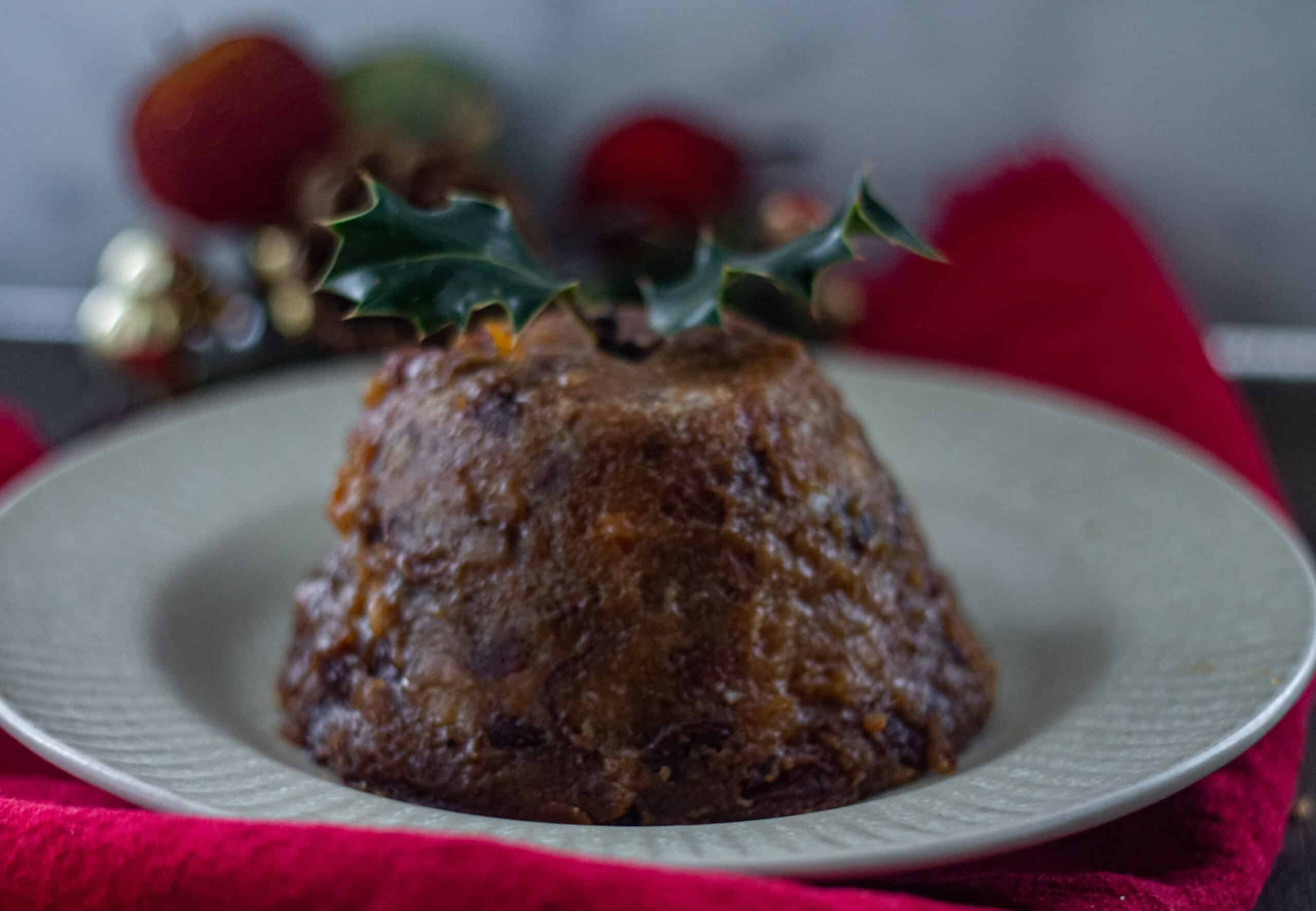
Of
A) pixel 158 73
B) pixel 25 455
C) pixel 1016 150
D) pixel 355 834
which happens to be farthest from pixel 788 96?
pixel 355 834

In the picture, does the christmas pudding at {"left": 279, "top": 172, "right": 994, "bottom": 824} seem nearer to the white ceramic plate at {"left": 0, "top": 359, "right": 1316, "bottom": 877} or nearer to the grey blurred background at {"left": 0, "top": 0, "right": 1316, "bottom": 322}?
the white ceramic plate at {"left": 0, "top": 359, "right": 1316, "bottom": 877}

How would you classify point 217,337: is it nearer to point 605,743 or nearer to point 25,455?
point 25,455

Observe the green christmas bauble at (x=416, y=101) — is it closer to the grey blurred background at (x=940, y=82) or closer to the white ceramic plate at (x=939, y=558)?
the grey blurred background at (x=940, y=82)

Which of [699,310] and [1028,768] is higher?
[699,310]

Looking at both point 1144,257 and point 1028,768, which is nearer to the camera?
point 1028,768

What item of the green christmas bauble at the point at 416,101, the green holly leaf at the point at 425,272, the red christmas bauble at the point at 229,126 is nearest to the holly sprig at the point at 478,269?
the green holly leaf at the point at 425,272

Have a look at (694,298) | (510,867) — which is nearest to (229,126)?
(694,298)
